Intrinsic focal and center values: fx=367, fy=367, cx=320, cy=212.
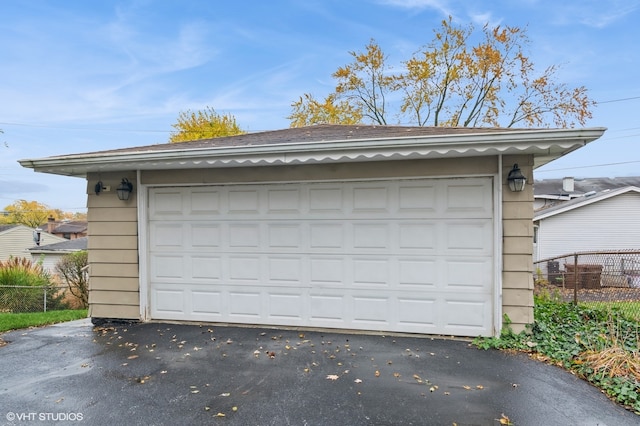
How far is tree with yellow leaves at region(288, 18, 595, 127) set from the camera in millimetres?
16844

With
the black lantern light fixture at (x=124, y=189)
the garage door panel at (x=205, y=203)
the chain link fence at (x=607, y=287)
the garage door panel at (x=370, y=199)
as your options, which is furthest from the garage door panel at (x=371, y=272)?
the chain link fence at (x=607, y=287)

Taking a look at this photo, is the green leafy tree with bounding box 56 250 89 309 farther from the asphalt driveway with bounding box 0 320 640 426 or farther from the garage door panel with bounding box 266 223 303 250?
the garage door panel with bounding box 266 223 303 250

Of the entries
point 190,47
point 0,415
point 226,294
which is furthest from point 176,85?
point 0,415

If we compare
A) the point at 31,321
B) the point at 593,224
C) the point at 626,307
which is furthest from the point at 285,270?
the point at 593,224

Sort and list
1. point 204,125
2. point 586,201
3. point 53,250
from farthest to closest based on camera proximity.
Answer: point 204,125 < point 53,250 < point 586,201

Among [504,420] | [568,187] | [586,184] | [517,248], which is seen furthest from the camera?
[586,184]

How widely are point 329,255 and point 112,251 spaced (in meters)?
3.35

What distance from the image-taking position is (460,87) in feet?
58.3

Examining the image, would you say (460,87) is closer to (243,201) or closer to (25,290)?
(243,201)

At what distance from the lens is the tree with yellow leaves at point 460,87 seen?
1684 centimetres

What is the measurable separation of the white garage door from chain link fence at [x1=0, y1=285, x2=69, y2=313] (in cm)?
582

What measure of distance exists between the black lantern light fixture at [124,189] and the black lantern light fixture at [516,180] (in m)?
5.23

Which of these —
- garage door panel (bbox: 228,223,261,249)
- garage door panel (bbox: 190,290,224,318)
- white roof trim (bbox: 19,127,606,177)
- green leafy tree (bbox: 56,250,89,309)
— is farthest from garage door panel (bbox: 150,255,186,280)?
green leafy tree (bbox: 56,250,89,309)

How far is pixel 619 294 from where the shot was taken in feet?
23.1
